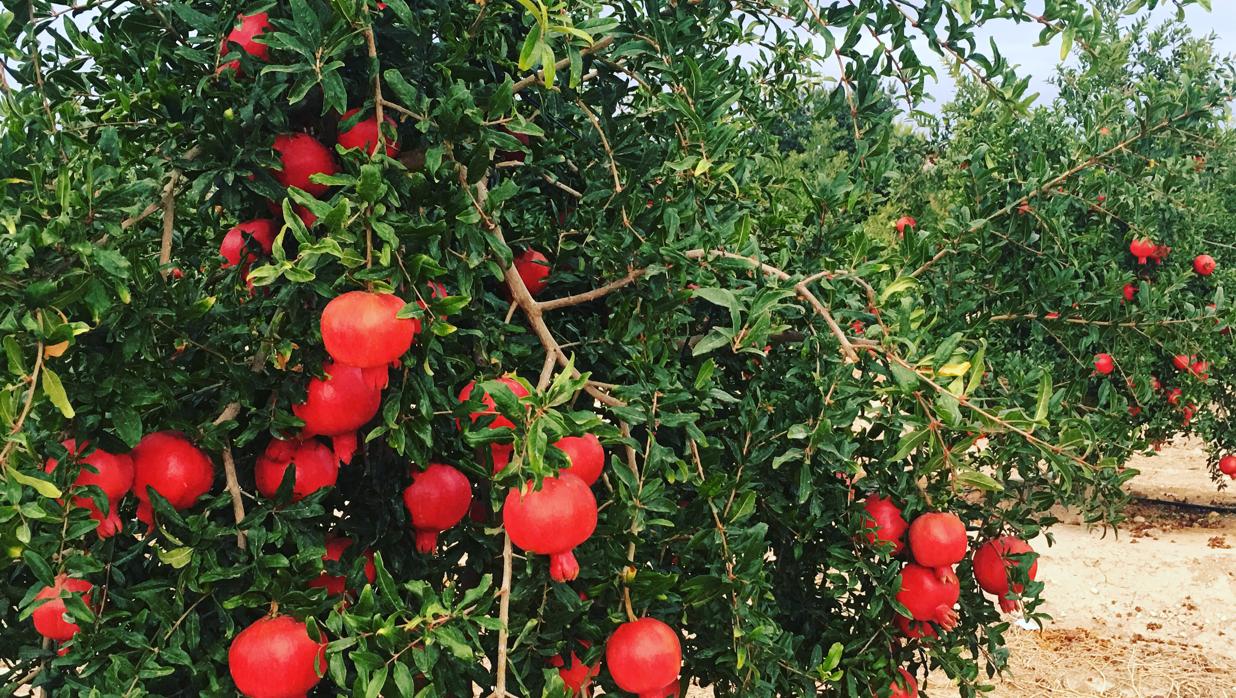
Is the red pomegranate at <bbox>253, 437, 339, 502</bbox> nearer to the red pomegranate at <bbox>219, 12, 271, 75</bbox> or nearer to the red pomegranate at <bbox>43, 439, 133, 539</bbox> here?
the red pomegranate at <bbox>43, 439, 133, 539</bbox>

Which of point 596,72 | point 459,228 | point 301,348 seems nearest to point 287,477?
point 301,348

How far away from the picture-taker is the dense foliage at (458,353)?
46.6 inches

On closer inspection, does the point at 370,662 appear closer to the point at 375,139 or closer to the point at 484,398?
the point at 484,398

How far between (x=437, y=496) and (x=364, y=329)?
1.19 feet

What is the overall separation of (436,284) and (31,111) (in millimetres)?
817

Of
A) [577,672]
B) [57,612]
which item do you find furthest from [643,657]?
[57,612]

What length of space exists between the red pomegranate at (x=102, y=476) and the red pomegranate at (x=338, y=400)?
0.24m

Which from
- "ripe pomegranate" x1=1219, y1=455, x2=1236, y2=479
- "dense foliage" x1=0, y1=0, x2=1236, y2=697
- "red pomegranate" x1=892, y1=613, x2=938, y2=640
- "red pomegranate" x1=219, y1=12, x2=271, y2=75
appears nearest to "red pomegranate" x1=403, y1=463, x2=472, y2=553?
"dense foliage" x1=0, y1=0, x2=1236, y2=697

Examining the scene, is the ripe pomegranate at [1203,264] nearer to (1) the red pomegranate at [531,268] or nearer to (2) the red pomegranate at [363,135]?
(1) the red pomegranate at [531,268]

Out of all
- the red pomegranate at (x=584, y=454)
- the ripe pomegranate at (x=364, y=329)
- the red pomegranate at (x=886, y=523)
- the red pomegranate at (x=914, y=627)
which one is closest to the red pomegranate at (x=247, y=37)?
the ripe pomegranate at (x=364, y=329)

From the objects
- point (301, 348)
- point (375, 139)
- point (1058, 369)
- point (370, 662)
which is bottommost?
point (1058, 369)

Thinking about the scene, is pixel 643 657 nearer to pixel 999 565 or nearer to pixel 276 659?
pixel 276 659

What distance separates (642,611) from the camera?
143 cm

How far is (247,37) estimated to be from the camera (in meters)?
1.40
